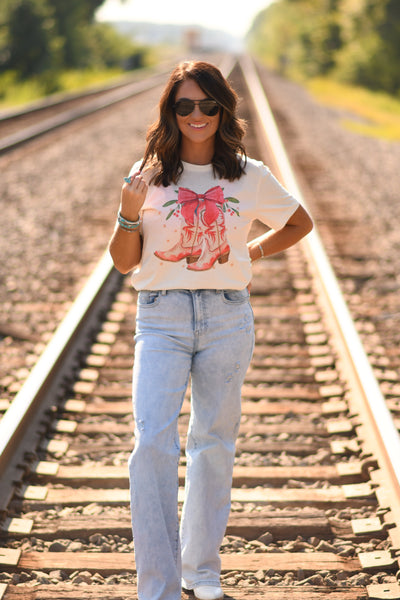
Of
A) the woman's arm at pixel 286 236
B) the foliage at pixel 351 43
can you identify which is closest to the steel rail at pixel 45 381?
the woman's arm at pixel 286 236

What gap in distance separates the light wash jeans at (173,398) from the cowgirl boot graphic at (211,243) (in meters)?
0.09

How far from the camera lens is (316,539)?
318 cm

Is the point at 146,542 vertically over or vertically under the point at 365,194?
under

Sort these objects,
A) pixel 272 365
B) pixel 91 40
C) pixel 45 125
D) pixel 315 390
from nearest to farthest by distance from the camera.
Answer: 1. pixel 315 390
2. pixel 272 365
3. pixel 45 125
4. pixel 91 40

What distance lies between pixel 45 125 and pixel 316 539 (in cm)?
1429

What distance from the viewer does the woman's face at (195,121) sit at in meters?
2.48

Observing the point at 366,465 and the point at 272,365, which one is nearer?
the point at 366,465

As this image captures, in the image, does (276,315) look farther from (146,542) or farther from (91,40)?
(91,40)

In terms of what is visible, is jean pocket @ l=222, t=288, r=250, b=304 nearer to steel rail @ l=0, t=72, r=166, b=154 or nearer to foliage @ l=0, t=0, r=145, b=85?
steel rail @ l=0, t=72, r=166, b=154

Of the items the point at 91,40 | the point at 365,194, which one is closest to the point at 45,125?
the point at 365,194

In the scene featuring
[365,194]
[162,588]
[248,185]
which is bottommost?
[162,588]

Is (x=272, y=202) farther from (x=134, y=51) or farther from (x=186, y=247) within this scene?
(x=134, y=51)

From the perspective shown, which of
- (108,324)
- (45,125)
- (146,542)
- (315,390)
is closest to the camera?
(146,542)

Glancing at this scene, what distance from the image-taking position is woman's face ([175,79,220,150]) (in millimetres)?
2482
